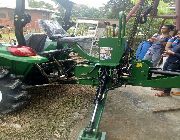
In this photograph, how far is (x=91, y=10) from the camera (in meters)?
37.0

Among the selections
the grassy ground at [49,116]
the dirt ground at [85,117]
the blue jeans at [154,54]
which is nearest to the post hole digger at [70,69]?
the grassy ground at [49,116]

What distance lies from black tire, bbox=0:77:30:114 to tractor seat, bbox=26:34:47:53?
1.01m

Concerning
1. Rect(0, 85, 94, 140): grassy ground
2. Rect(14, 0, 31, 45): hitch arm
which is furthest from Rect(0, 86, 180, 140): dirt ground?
Rect(14, 0, 31, 45): hitch arm

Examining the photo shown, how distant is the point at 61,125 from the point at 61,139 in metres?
0.48

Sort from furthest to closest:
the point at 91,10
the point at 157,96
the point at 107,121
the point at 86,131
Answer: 1. the point at 91,10
2. the point at 157,96
3. the point at 107,121
4. the point at 86,131

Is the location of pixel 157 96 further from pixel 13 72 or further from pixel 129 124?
pixel 13 72

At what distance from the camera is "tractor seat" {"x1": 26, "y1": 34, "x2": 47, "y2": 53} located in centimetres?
636

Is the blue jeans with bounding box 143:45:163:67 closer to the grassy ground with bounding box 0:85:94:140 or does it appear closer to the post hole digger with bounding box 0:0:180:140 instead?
the grassy ground with bounding box 0:85:94:140

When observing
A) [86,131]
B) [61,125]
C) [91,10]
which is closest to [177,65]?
[61,125]

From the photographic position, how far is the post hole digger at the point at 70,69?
16.5 feet

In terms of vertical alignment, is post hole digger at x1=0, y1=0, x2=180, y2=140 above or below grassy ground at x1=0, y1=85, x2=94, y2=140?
above

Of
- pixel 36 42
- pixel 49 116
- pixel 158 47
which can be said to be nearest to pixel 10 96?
pixel 49 116

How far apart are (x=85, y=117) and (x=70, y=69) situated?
96 centimetres

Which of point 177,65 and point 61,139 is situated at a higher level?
point 177,65
